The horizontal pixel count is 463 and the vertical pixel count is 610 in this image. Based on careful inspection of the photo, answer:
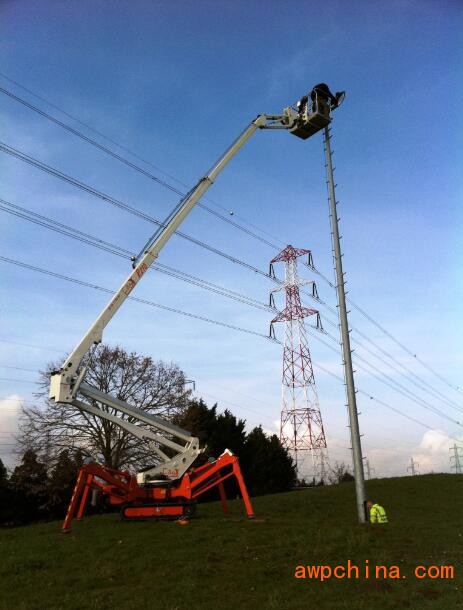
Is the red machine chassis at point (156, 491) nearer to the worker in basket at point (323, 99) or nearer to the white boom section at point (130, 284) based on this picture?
the white boom section at point (130, 284)

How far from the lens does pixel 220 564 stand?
11648 mm

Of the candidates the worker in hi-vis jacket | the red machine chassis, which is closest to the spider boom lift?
the red machine chassis

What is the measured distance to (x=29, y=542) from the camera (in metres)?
15.2

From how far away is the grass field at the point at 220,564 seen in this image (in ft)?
31.2

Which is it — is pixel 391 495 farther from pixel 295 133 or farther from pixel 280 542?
pixel 295 133

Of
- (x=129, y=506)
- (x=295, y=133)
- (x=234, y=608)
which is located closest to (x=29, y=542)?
(x=129, y=506)

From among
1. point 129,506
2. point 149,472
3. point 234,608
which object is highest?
point 149,472

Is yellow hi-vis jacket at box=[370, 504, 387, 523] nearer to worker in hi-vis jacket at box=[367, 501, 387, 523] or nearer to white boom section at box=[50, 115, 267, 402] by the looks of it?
worker in hi-vis jacket at box=[367, 501, 387, 523]

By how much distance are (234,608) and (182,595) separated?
1.28 metres

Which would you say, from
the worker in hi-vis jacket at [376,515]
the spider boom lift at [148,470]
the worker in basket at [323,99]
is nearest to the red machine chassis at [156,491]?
the spider boom lift at [148,470]

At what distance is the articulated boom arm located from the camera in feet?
53.8

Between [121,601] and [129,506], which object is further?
[129,506]

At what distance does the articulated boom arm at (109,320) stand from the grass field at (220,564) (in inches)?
97.0

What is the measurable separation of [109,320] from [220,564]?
347 inches
